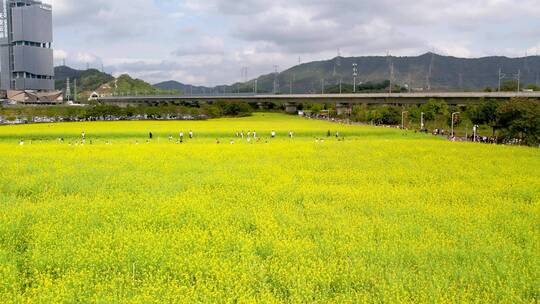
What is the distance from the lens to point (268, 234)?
13.2 m

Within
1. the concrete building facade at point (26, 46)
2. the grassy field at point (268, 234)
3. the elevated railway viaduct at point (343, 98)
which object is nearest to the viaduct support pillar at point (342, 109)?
the elevated railway viaduct at point (343, 98)

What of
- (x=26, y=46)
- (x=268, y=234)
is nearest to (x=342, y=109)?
(x=268, y=234)

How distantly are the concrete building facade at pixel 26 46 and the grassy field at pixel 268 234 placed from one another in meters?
185

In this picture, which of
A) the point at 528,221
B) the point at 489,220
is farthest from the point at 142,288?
the point at 528,221

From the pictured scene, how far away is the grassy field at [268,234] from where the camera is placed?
9.90m

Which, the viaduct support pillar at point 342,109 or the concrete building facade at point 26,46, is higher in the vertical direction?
the concrete building facade at point 26,46

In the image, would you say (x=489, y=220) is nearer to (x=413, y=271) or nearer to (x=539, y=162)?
(x=413, y=271)

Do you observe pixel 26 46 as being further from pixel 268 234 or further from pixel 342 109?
pixel 268 234

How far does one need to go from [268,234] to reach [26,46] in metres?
203

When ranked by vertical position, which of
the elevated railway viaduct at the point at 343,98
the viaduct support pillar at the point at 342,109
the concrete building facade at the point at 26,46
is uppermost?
the concrete building facade at the point at 26,46

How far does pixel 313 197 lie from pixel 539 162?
17.4 metres

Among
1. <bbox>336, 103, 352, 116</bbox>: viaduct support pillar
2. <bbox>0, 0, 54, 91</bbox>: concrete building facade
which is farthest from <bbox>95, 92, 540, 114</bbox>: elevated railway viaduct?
<bbox>0, 0, 54, 91</bbox>: concrete building facade

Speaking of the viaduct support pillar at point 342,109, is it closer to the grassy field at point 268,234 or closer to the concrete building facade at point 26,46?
the grassy field at point 268,234

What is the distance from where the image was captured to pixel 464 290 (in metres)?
9.54
